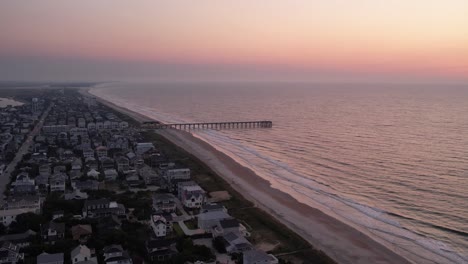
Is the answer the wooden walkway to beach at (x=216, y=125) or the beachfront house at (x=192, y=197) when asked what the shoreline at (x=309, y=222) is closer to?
the beachfront house at (x=192, y=197)

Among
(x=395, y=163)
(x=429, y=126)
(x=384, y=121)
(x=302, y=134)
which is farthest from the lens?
(x=384, y=121)

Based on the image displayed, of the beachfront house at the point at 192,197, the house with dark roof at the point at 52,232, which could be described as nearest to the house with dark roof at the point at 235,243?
the beachfront house at the point at 192,197

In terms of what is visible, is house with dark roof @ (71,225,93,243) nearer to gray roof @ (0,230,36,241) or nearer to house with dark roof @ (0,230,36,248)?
house with dark roof @ (0,230,36,248)

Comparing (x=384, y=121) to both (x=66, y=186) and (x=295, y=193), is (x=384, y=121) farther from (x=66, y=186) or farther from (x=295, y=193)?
(x=66, y=186)

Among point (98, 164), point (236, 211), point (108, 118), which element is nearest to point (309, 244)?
point (236, 211)

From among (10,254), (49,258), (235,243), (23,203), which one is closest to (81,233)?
(49,258)

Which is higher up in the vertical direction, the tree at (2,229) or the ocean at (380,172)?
the ocean at (380,172)
